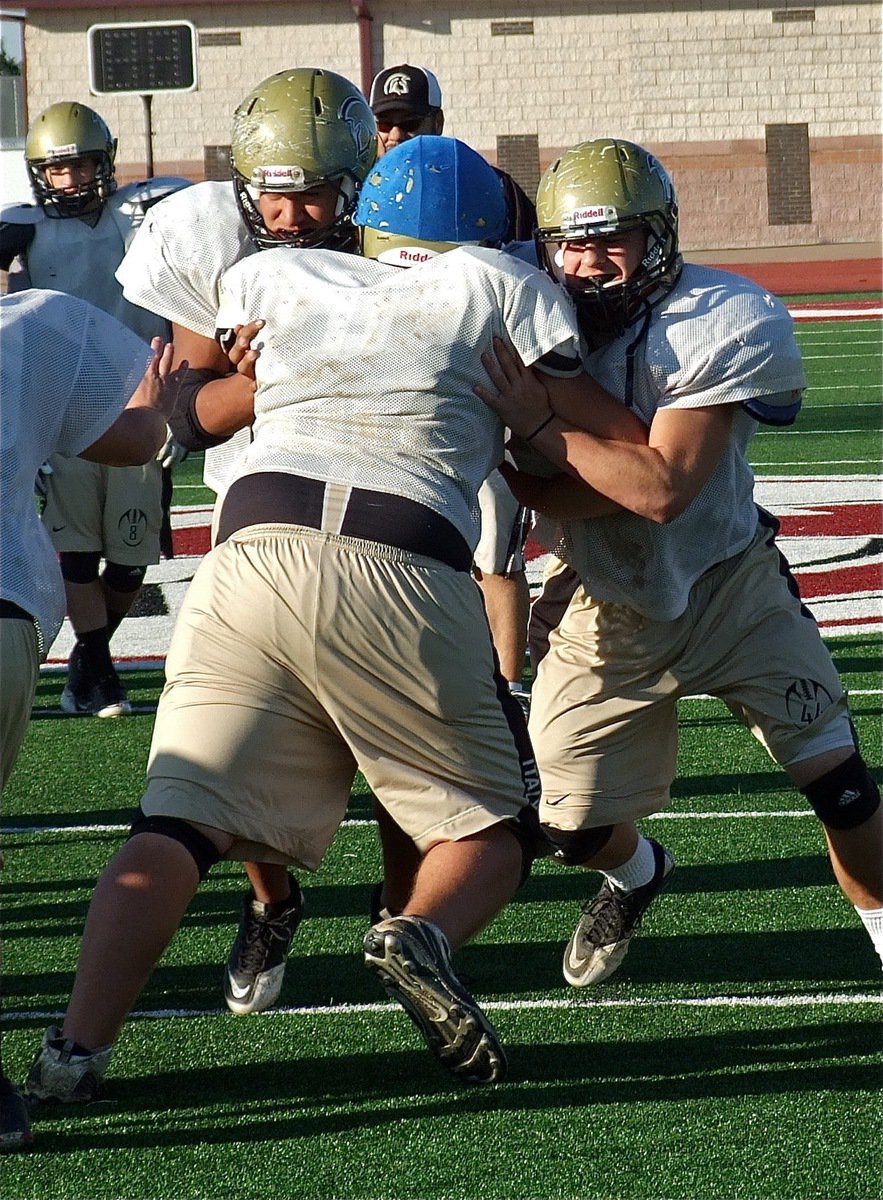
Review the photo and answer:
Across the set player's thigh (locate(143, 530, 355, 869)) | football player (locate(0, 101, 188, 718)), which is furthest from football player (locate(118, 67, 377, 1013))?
football player (locate(0, 101, 188, 718))

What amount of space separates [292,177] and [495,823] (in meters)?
1.36

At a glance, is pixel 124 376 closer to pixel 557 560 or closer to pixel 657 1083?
pixel 557 560

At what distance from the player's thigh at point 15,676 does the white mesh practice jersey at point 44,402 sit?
4 cm

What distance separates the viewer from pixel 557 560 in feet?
12.4

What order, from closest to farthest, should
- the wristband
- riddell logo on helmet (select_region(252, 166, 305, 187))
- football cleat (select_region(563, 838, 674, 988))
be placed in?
the wristband < riddell logo on helmet (select_region(252, 166, 305, 187)) < football cleat (select_region(563, 838, 674, 988))

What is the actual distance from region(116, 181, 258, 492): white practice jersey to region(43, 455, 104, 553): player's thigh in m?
2.69

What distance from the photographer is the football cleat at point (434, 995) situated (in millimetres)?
2586

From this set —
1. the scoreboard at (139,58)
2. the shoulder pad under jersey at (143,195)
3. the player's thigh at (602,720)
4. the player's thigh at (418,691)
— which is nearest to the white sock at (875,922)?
the player's thigh at (602,720)

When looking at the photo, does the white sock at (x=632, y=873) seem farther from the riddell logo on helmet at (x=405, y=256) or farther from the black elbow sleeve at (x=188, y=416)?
the riddell logo on helmet at (x=405, y=256)

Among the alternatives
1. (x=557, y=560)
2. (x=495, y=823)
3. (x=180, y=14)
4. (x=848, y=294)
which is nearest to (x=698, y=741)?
(x=557, y=560)

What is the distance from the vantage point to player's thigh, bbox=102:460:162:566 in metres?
6.27

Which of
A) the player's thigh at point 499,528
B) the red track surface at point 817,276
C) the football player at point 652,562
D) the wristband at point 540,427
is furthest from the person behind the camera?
the red track surface at point 817,276

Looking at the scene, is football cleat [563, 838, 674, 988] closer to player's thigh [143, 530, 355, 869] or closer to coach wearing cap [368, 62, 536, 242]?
player's thigh [143, 530, 355, 869]

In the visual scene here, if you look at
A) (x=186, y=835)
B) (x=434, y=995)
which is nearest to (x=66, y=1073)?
(x=186, y=835)
